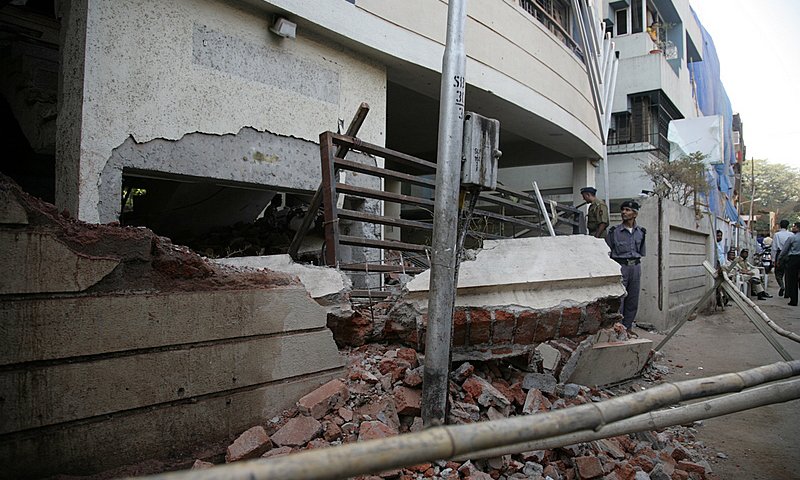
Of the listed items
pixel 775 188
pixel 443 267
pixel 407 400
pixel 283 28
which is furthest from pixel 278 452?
pixel 775 188

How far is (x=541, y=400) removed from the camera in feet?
9.03

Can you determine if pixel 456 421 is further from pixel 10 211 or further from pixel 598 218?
pixel 598 218

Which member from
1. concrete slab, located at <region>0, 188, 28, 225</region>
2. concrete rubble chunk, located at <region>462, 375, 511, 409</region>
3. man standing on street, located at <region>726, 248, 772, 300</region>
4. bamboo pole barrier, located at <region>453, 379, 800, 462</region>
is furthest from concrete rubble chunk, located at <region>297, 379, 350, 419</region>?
man standing on street, located at <region>726, 248, 772, 300</region>

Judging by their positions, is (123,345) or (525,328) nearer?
(123,345)

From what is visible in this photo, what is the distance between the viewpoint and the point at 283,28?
479 cm

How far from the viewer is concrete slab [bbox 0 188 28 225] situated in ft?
5.88

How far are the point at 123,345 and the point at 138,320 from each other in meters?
0.11

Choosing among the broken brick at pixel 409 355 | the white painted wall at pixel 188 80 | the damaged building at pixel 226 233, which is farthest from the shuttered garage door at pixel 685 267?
the broken brick at pixel 409 355

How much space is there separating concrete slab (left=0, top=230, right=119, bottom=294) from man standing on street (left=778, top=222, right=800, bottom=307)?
38.9 feet

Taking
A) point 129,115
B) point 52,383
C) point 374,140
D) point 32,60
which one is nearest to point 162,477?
point 52,383

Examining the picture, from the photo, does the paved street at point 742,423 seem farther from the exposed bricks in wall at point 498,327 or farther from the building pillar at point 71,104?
the building pillar at point 71,104

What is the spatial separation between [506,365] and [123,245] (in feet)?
7.43

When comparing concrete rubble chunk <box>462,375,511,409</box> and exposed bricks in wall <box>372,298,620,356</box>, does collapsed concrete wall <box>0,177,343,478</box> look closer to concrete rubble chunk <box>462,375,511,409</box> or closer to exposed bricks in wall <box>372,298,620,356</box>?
exposed bricks in wall <box>372,298,620,356</box>

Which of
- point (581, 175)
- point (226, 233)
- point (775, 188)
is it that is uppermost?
point (775, 188)
